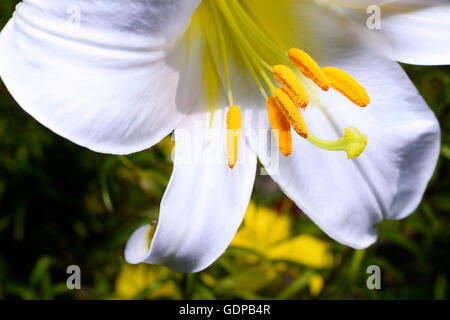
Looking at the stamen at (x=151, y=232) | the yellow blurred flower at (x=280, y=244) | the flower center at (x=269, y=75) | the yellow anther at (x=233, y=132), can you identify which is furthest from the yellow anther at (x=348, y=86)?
the yellow blurred flower at (x=280, y=244)

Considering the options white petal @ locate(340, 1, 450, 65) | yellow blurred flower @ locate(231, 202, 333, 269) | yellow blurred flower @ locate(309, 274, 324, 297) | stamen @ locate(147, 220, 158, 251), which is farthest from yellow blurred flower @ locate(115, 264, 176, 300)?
white petal @ locate(340, 1, 450, 65)

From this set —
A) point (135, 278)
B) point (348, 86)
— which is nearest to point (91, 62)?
point (348, 86)

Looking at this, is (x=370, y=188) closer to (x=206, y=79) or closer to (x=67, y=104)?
(x=206, y=79)

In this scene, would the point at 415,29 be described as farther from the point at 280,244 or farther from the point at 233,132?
the point at 280,244
